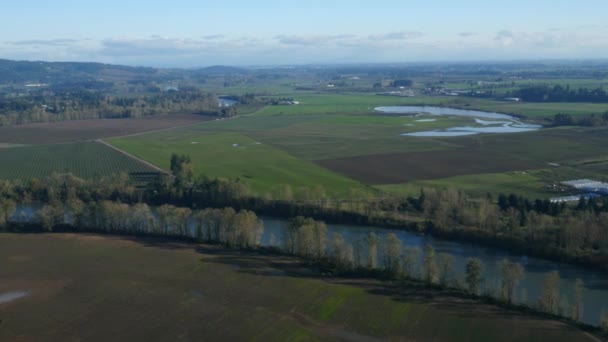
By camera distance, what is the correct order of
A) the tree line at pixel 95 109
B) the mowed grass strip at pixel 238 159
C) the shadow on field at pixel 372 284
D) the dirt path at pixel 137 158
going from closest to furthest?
the shadow on field at pixel 372 284, the mowed grass strip at pixel 238 159, the dirt path at pixel 137 158, the tree line at pixel 95 109

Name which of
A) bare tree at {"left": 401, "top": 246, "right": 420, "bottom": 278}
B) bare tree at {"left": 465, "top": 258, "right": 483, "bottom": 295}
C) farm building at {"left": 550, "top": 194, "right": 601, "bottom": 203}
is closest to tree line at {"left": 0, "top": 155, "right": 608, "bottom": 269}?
farm building at {"left": 550, "top": 194, "right": 601, "bottom": 203}

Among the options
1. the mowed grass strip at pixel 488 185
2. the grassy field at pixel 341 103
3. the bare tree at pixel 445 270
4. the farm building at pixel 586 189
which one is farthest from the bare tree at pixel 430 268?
the grassy field at pixel 341 103

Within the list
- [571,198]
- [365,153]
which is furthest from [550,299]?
[365,153]

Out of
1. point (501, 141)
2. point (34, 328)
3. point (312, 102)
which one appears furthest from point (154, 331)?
point (312, 102)

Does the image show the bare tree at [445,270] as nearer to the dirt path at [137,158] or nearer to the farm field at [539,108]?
the dirt path at [137,158]

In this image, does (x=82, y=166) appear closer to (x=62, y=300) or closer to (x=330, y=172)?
(x=330, y=172)

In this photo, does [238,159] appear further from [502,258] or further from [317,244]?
[502,258]

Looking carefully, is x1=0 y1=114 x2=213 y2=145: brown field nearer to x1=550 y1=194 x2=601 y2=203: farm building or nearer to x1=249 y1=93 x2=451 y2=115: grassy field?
x1=249 y1=93 x2=451 y2=115: grassy field
